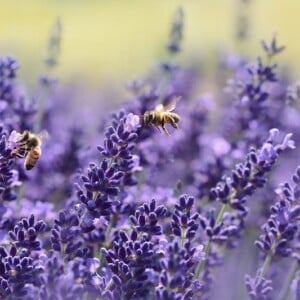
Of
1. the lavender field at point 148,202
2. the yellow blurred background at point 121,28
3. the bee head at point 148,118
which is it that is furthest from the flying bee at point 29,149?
the yellow blurred background at point 121,28

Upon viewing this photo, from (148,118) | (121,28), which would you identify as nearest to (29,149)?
(148,118)

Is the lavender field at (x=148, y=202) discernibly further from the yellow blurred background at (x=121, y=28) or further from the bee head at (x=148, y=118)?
the yellow blurred background at (x=121, y=28)

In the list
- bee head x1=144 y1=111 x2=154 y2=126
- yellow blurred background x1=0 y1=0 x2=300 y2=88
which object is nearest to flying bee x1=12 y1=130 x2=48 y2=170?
bee head x1=144 y1=111 x2=154 y2=126

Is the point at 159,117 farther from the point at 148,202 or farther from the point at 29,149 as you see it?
the point at 29,149

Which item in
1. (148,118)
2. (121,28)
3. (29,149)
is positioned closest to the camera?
(29,149)

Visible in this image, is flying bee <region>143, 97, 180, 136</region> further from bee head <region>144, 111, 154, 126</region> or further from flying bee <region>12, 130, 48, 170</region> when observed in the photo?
flying bee <region>12, 130, 48, 170</region>
